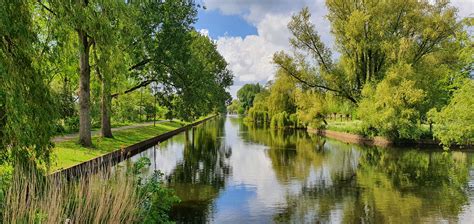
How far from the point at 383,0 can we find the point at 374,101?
911 cm

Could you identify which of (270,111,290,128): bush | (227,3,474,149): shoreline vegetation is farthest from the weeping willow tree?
(270,111,290,128): bush

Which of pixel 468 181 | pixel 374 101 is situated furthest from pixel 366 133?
pixel 468 181

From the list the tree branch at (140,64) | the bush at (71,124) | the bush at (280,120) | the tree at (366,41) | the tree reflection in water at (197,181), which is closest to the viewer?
the tree reflection in water at (197,181)

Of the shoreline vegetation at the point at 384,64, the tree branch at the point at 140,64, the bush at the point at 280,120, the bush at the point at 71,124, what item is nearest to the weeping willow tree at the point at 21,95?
the tree branch at the point at 140,64

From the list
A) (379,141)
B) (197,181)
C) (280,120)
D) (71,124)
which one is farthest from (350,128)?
(197,181)

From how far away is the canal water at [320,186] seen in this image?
40.2 ft

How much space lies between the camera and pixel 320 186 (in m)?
16.8

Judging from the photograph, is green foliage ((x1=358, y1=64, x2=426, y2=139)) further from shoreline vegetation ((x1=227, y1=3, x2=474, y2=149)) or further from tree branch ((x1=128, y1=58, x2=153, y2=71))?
tree branch ((x1=128, y1=58, x2=153, y2=71))

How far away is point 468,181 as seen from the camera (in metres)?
18.0

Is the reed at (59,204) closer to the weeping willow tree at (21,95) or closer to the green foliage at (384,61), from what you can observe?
the weeping willow tree at (21,95)

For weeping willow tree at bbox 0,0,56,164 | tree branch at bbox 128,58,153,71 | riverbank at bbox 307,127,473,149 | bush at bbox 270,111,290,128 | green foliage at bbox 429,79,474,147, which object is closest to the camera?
weeping willow tree at bbox 0,0,56,164

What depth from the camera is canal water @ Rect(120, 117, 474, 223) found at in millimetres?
12250

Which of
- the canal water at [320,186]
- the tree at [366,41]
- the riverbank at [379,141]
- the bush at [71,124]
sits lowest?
the canal water at [320,186]

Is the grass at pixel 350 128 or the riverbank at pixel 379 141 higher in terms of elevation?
the grass at pixel 350 128
